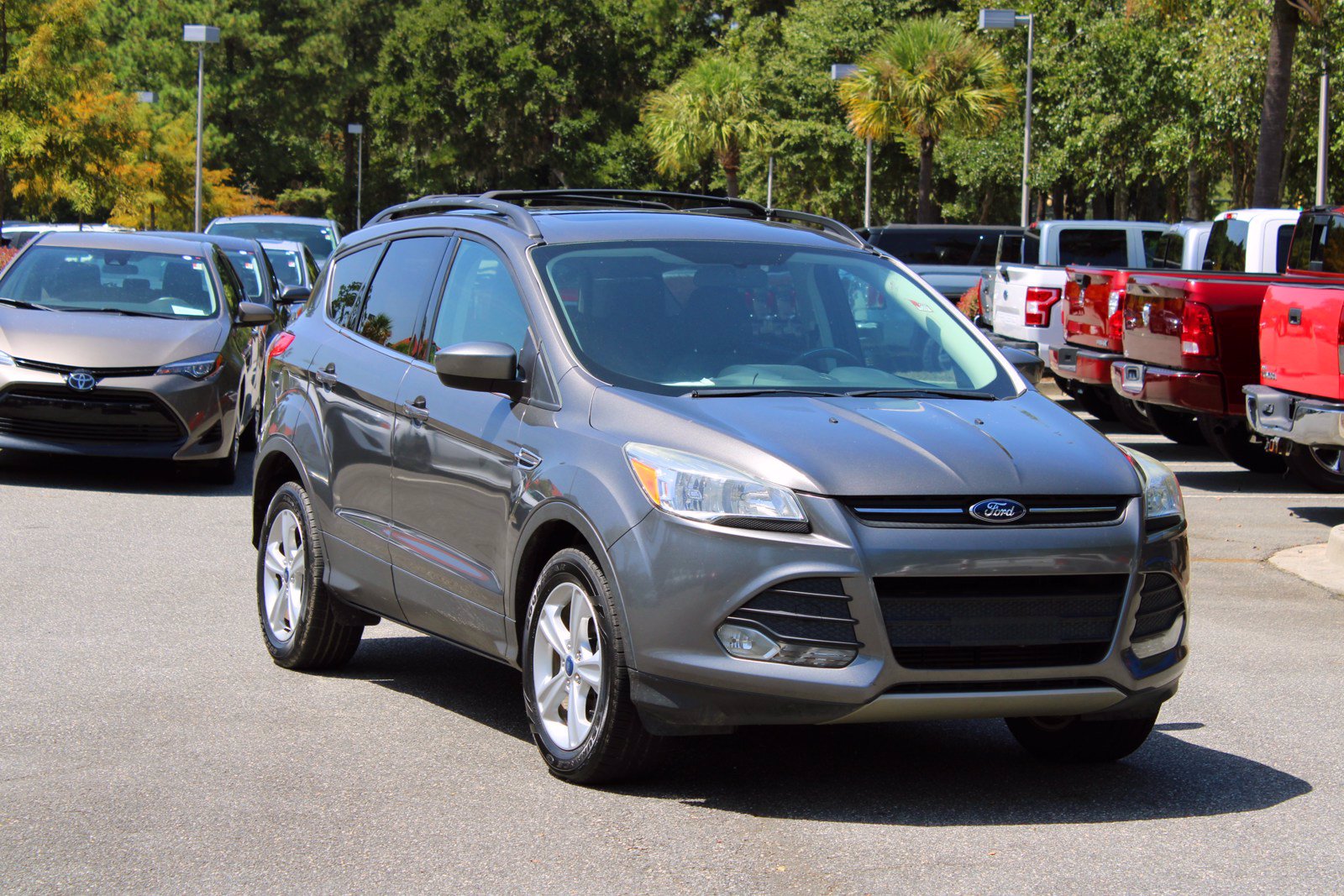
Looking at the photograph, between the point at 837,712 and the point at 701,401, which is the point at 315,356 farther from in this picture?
the point at 837,712

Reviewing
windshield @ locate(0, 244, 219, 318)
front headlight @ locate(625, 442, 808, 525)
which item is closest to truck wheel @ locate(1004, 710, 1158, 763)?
front headlight @ locate(625, 442, 808, 525)

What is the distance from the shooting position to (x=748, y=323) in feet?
20.3

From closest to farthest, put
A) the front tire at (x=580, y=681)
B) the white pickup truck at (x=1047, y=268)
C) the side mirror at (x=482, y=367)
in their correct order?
1. the front tire at (x=580, y=681)
2. the side mirror at (x=482, y=367)
3. the white pickup truck at (x=1047, y=268)

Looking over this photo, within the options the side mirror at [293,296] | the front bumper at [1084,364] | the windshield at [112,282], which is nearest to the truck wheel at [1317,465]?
the front bumper at [1084,364]

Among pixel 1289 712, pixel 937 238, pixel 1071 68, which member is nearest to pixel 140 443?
pixel 1289 712

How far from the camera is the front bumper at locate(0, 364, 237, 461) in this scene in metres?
12.8

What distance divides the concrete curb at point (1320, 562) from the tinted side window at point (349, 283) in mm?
5644

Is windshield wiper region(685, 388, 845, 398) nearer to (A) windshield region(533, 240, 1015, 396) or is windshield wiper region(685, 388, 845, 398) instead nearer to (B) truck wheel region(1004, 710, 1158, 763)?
(A) windshield region(533, 240, 1015, 396)

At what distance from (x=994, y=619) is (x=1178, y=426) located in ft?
39.9

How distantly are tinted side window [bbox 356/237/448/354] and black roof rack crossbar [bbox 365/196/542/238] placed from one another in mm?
175

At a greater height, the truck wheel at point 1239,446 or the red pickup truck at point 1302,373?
the red pickup truck at point 1302,373

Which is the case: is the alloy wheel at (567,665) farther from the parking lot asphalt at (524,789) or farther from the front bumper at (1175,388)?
the front bumper at (1175,388)

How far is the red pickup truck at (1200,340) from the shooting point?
45.8ft

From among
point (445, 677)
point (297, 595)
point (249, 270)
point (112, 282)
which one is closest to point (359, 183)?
point (249, 270)
